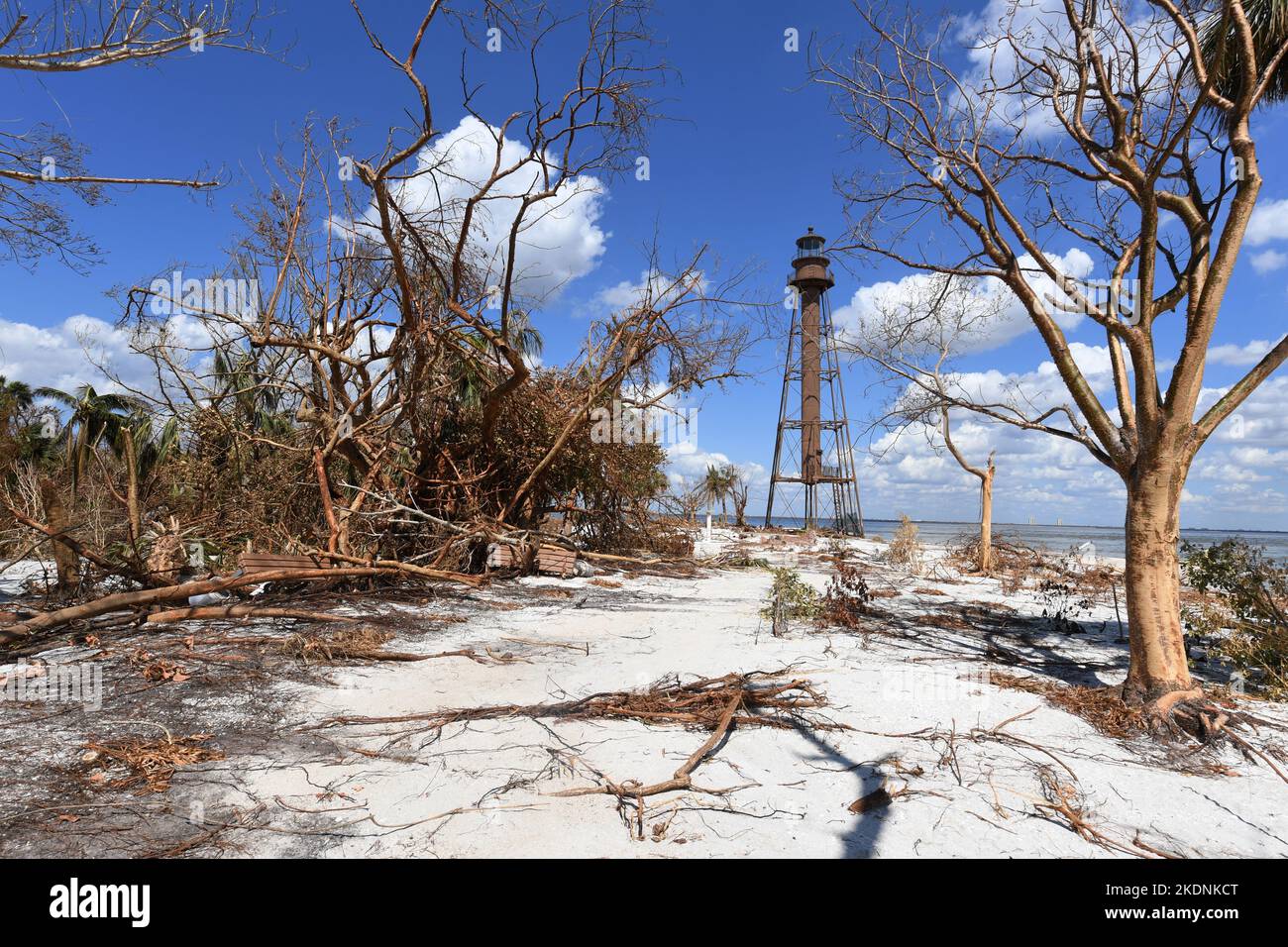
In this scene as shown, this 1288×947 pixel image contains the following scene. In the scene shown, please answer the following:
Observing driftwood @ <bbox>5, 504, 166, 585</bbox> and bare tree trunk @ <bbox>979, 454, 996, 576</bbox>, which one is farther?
bare tree trunk @ <bbox>979, 454, 996, 576</bbox>

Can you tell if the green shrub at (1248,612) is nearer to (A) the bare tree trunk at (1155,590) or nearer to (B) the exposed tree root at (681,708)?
(A) the bare tree trunk at (1155,590)

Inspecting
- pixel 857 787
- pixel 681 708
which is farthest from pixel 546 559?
pixel 857 787

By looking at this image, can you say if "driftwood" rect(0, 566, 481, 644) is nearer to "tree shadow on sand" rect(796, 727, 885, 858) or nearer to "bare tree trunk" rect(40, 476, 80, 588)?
"bare tree trunk" rect(40, 476, 80, 588)

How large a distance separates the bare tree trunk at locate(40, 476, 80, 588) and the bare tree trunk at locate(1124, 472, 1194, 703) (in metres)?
8.91

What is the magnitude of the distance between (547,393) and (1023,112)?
27.0 feet

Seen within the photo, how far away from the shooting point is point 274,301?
30.5 feet

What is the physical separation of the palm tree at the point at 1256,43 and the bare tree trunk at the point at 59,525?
1039cm

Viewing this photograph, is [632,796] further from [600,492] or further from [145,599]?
[600,492]

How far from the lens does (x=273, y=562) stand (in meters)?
7.67

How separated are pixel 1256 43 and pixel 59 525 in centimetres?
1214

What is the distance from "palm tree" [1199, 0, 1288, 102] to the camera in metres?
5.05

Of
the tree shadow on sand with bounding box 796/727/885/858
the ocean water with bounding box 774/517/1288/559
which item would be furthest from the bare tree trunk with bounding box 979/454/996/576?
the tree shadow on sand with bounding box 796/727/885/858
